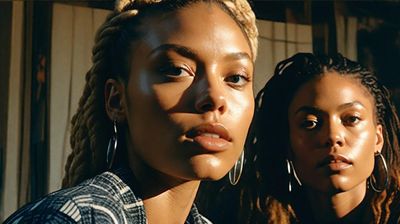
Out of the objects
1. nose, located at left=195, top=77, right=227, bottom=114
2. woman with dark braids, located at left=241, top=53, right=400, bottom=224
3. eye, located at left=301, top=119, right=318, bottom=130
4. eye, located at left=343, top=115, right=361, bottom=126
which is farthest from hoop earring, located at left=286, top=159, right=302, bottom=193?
nose, located at left=195, top=77, right=227, bottom=114

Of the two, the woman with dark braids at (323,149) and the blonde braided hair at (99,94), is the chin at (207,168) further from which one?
the woman with dark braids at (323,149)

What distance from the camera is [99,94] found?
7.64 feet

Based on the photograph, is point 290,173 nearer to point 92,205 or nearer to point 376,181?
point 376,181

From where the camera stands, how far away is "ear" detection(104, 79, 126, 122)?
225 centimetres

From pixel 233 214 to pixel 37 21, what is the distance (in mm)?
1463

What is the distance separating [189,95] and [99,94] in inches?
13.0

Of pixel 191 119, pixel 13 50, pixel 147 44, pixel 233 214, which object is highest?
pixel 13 50

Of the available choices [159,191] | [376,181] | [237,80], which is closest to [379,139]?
[376,181]

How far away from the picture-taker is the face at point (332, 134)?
10.4 feet

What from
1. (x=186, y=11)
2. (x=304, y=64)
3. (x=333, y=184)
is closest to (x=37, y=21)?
(x=304, y=64)

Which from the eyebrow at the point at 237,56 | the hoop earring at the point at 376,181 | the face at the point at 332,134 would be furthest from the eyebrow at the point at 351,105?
the eyebrow at the point at 237,56

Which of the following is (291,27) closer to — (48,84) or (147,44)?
(48,84)

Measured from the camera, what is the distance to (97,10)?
14.0 feet

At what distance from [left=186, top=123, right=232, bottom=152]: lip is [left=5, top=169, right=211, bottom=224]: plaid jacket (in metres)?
0.23
